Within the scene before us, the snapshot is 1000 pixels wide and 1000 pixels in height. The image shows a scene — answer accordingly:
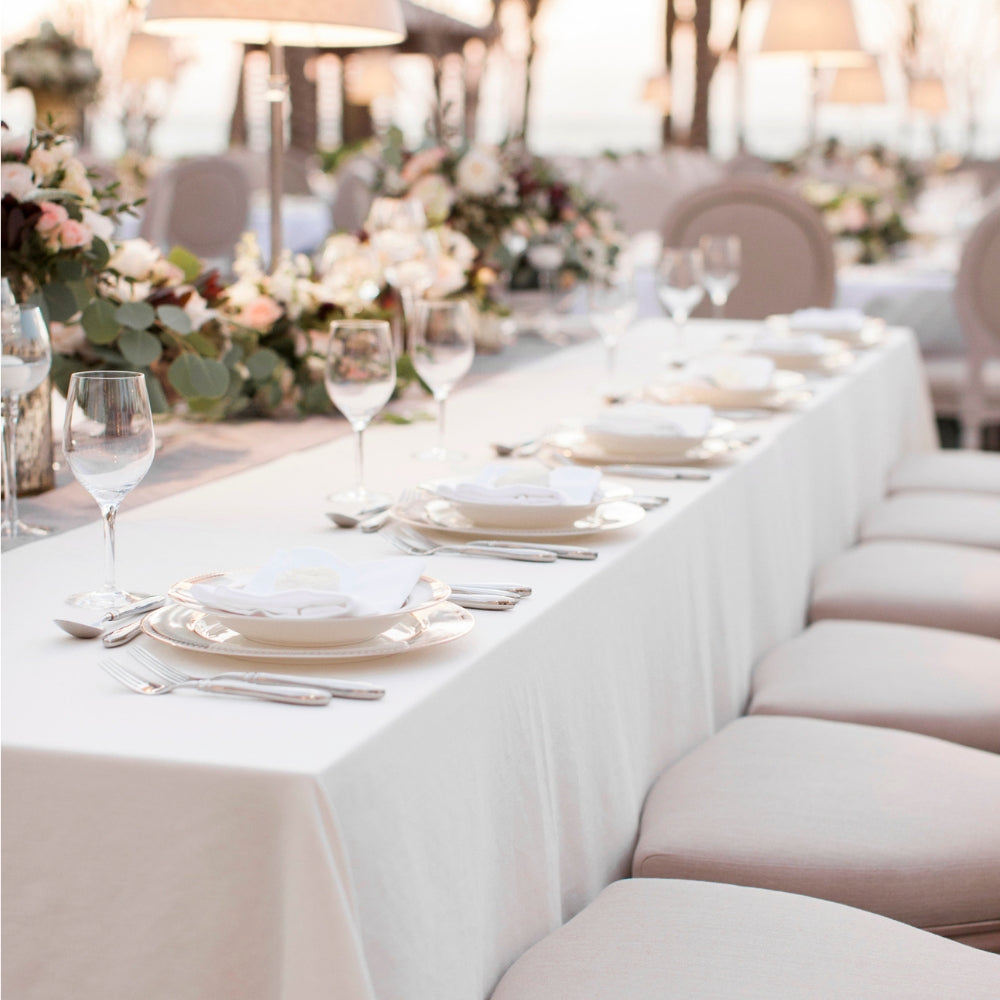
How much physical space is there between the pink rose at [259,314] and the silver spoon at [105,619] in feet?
3.22

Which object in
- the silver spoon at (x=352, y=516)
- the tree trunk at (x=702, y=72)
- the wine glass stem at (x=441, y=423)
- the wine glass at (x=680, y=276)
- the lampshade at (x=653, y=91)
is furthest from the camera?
the lampshade at (x=653, y=91)

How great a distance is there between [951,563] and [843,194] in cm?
429

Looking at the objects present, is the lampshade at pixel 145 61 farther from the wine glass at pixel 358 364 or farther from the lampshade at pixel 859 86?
the wine glass at pixel 358 364

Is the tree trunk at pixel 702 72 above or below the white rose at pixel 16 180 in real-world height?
above

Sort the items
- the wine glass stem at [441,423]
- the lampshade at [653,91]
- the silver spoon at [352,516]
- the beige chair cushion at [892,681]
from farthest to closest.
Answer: the lampshade at [653,91]
the wine glass stem at [441,423]
the beige chair cushion at [892,681]
the silver spoon at [352,516]

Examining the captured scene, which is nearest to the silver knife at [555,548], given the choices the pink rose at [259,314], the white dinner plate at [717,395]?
the pink rose at [259,314]

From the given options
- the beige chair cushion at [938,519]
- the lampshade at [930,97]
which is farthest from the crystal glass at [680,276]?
the lampshade at [930,97]

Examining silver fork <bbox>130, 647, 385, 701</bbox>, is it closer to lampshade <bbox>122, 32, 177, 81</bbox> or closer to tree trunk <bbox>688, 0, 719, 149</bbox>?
lampshade <bbox>122, 32, 177, 81</bbox>

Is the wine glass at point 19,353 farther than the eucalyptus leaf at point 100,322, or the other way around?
the eucalyptus leaf at point 100,322

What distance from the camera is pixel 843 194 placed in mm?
6359

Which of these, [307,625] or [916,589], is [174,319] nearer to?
[307,625]

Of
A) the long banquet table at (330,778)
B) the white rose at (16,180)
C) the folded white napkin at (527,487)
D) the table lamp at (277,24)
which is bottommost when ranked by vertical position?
the long banquet table at (330,778)

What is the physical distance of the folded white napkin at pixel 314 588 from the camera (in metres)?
1.04

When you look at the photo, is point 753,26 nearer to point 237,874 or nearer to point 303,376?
point 303,376
